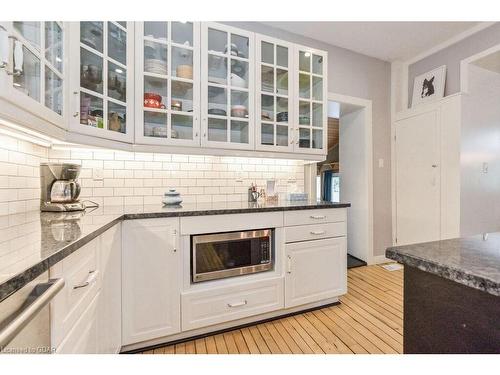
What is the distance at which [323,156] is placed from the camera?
252cm

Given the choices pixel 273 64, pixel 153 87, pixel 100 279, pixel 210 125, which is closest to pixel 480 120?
pixel 273 64

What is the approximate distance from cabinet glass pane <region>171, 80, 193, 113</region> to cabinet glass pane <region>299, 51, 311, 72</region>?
113 centimetres

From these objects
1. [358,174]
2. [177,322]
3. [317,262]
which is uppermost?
[358,174]

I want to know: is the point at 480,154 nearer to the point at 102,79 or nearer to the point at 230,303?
the point at 230,303

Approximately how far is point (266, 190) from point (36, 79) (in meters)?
1.82

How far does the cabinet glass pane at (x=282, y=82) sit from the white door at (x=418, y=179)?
1.89m

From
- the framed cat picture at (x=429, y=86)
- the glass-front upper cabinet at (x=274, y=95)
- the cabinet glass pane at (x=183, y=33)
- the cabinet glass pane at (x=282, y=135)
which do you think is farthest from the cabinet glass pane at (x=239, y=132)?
the framed cat picture at (x=429, y=86)

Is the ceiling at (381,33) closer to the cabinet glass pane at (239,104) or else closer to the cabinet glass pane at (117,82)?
the cabinet glass pane at (239,104)

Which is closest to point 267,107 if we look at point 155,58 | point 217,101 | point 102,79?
point 217,101

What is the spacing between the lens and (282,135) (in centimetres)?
235

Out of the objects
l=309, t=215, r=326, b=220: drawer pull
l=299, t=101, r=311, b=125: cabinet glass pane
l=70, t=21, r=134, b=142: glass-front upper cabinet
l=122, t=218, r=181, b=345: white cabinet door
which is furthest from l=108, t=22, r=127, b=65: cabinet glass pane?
l=309, t=215, r=326, b=220: drawer pull

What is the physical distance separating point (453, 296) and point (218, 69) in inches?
84.0

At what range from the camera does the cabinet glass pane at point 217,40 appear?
2059 millimetres

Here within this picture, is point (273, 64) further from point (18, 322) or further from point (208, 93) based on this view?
point (18, 322)
